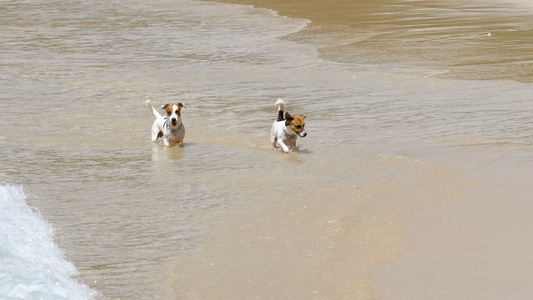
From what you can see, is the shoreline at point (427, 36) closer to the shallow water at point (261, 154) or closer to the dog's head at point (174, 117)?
the shallow water at point (261, 154)

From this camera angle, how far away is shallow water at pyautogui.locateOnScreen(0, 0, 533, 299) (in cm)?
627

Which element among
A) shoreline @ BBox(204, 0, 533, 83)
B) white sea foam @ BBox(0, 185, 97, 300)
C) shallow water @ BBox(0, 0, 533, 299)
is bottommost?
shoreline @ BBox(204, 0, 533, 83)

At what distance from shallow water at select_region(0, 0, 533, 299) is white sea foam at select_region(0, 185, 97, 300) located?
0.33 feet

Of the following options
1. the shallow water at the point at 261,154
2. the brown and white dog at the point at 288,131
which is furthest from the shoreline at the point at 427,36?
the brown and white dog at the point at 288,131

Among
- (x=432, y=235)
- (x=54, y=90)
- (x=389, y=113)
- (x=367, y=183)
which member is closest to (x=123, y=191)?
(x=367, y=183)

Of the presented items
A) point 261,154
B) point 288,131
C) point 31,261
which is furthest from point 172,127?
point 31,261

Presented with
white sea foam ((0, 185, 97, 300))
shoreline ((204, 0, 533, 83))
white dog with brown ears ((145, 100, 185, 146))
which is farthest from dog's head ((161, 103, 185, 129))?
shoreline ((204, 0, 533, 83))

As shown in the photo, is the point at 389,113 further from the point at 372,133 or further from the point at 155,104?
the point at 155,104

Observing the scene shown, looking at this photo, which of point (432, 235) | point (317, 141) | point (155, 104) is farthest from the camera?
point (155, 104)

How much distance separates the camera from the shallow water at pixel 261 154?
6.27m

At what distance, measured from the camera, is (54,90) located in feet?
45.0

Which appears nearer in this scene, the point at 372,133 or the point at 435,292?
the point at 435,292

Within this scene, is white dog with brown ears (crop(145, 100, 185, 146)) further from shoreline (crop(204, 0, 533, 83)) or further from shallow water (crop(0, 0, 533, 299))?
shoreline (crop(204, 0, 533, 83))

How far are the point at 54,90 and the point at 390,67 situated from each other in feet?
17.6
